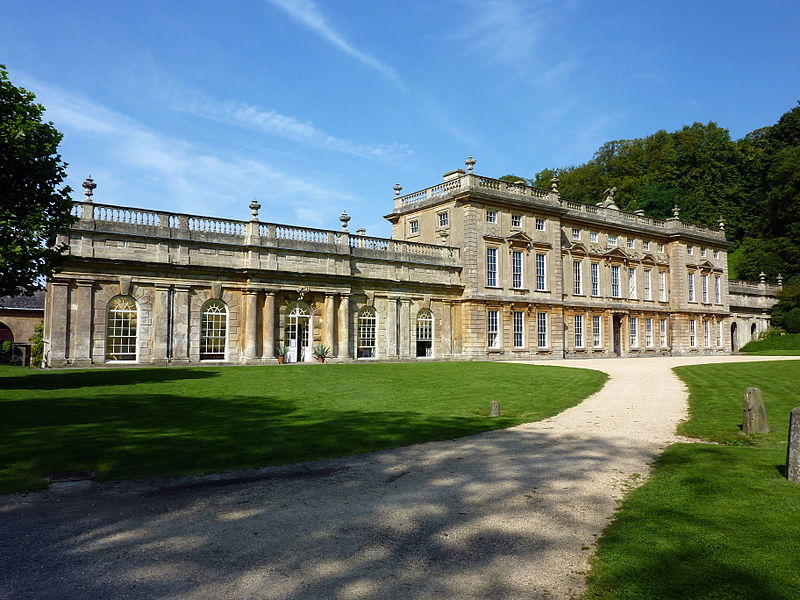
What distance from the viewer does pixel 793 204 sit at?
57.2 m

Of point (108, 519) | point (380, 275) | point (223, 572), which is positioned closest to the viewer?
point (223, 572)

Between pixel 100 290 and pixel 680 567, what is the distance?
78.8ft

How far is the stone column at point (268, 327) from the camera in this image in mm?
27212

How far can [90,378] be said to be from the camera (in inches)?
722

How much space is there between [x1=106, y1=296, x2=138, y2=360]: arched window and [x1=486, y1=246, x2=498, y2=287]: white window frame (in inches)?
769

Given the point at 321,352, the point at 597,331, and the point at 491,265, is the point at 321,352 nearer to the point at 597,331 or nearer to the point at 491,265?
the point at 491,265

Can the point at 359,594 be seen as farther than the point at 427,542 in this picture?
No

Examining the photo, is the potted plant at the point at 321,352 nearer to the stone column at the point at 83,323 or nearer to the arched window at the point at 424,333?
the arched window at the point at 424,333

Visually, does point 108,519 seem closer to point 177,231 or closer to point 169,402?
point 169,402

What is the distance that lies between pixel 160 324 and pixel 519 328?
2085 cm

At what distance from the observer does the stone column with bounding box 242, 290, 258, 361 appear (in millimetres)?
26703

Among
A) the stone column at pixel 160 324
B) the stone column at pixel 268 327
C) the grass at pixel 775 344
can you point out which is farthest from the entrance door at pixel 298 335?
the grass at pixel 775 344

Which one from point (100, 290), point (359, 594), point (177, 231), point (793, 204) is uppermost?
point (793, 204)

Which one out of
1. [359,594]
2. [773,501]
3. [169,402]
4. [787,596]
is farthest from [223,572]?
[169,402]
